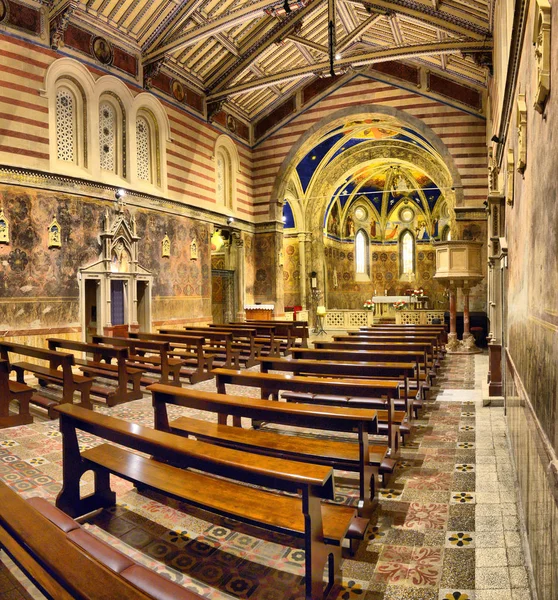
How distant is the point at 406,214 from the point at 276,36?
1948cm

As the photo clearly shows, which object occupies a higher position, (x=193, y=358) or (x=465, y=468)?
(x=193, y=358)

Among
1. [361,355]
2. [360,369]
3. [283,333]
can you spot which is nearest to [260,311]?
[283,333]

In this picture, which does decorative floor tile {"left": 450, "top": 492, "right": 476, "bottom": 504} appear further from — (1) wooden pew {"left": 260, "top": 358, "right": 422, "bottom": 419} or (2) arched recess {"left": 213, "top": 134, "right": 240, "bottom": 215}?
(2) arched recess {"left": 213, "top": 134, "right": 240, "bottom": 215}

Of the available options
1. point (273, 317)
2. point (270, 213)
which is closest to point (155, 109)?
point (270, 213)

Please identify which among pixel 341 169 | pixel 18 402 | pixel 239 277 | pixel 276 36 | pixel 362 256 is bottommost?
pixel 18 402

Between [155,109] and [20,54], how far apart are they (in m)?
4.44

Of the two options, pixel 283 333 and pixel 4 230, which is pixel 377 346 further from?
pixel 4 230

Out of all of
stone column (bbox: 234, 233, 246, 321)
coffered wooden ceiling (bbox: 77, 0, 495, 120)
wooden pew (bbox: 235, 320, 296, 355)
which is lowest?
wooden pew (bbox: 235, 320, 296, 355)

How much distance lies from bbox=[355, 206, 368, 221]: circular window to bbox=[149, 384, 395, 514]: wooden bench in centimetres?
2793

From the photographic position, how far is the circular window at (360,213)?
30984mm

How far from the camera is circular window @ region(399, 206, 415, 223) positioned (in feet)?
103

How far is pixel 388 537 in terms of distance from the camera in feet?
10.9

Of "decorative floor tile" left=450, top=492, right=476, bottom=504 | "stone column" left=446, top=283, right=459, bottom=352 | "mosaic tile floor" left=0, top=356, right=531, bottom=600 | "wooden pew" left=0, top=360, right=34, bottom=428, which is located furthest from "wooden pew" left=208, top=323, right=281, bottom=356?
"decorative floor tile" left=450, top=492, right=476, bottom=504

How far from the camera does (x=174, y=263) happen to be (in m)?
14.7
